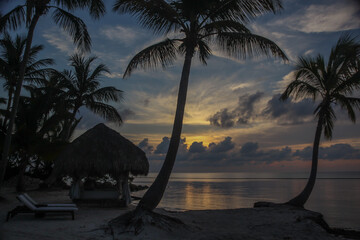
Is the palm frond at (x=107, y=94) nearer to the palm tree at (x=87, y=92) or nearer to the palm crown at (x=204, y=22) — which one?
the palm tree at (x=87, y=92)

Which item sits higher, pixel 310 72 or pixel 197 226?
pixel 310 72

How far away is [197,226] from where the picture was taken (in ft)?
27.9

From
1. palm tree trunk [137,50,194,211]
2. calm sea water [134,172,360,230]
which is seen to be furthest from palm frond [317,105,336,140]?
palm tree trunk [137,50,194,211]

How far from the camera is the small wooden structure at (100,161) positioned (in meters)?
11.0

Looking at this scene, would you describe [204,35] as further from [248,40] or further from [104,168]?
[104,168]

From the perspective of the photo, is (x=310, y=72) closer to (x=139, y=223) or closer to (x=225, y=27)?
(x=225, y=27)

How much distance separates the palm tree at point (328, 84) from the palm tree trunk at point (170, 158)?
6.85 meters

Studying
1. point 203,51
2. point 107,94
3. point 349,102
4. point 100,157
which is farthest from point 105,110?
point 349,102

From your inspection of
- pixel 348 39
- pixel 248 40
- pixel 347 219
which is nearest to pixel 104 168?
pixel 248 40

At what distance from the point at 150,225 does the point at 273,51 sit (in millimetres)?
6067

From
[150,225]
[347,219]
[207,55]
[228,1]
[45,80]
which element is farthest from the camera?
[45,80]

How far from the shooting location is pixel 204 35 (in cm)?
909

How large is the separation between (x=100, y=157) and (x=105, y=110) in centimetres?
843

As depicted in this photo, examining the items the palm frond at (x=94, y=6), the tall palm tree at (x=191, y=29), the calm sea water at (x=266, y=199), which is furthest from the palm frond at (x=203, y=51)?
the calm sea water at (x=266, y=199)
